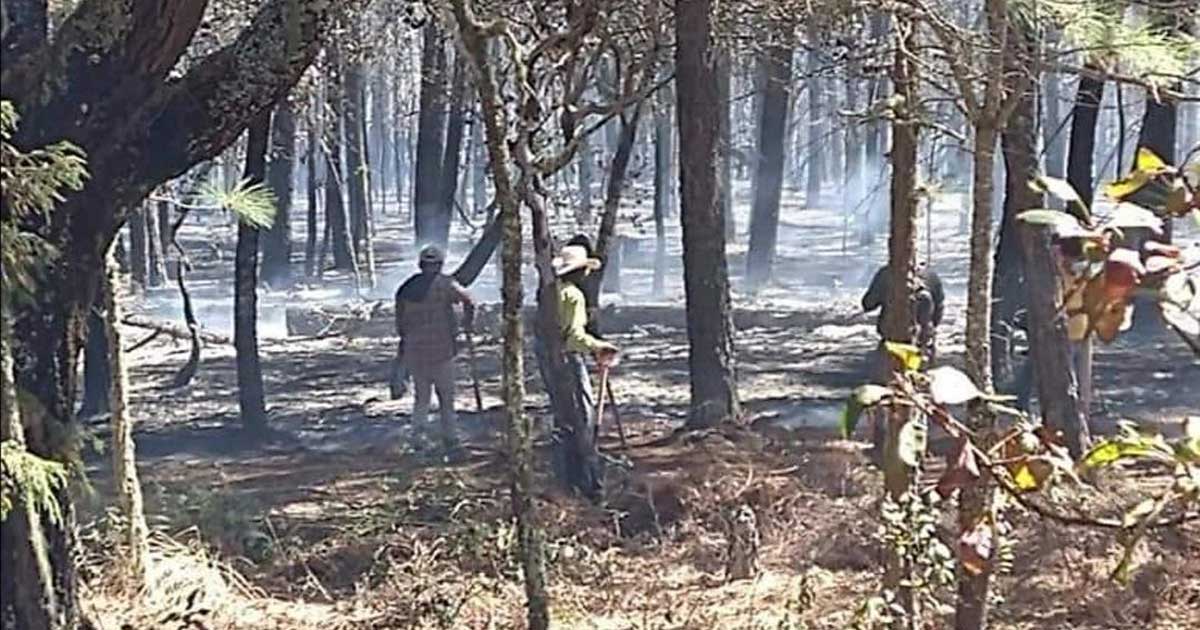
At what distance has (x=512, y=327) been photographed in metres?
4.88

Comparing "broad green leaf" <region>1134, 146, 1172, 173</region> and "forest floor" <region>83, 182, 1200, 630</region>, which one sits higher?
"broad green leaf" <region>1134, 146, 1172, 173</region>

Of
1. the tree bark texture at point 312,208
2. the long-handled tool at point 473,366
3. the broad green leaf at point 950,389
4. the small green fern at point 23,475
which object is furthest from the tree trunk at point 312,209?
the broad green leaf at point 950,389

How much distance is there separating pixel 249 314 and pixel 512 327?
8612 millimetres

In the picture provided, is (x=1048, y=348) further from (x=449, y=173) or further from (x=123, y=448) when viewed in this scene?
(x=449, y=173)

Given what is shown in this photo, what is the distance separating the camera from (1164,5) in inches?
226

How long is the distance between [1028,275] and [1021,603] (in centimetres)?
242

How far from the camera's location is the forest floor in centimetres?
679

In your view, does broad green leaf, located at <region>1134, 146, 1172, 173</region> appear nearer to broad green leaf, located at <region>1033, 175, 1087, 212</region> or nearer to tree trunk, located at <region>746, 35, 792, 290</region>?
broad green leaf, located at <region>1033, 175, 1087, 212</region>

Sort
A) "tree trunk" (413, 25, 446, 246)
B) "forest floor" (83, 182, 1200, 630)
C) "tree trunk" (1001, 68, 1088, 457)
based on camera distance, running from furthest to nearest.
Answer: "tree trunk" (413, 25, 446, 246)
"tree trunk" (1001, 68, 1088, 457)
"forest floor" (83, 182, 1200, 630)

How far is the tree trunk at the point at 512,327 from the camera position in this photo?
4.88 m

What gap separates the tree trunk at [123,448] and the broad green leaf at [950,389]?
479 centimetres

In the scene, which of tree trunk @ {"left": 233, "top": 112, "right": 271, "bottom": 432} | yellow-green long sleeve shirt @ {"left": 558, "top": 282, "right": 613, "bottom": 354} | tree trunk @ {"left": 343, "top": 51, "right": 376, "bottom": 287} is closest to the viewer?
yellow-green long sleeve shirt @ {"left": 558, "top": 282, "right": 613, "bottom": 354}

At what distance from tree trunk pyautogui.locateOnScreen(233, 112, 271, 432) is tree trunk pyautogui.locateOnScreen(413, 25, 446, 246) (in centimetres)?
328

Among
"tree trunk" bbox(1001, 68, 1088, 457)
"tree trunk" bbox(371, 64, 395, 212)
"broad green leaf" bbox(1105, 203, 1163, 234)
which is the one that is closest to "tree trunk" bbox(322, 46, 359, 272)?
"tree trunk" bbox(371, 64, 395, 212)
